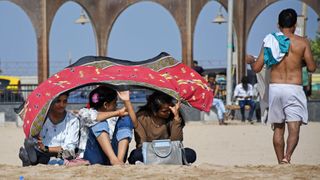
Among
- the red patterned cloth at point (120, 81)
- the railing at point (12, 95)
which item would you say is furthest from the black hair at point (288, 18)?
the railing at point (12, 95)

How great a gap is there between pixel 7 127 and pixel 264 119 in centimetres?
669

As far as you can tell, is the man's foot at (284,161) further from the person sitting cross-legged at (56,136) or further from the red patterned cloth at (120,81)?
the person sitting cross-legged at (56,136)

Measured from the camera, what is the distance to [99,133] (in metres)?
8.23

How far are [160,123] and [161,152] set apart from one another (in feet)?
1.93

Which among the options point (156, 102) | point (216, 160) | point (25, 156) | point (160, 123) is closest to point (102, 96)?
point (156, 102)

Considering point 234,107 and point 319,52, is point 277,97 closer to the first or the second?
point 234,107

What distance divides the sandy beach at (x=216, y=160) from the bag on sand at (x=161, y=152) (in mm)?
237

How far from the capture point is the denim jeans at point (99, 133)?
827 cm

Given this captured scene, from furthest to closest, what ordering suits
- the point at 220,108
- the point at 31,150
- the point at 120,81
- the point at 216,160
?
1. the point at 220,108
2. the point at 216,160
3. the point at 120,81
4. the point at 31,150

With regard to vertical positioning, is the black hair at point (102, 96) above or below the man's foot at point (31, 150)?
above

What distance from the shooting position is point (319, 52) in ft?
188

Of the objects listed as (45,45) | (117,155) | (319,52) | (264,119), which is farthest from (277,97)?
(319,52)

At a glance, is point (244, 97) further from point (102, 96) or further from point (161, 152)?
point (161, 152)

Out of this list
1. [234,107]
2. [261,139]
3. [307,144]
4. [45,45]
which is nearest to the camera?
[307,144]
